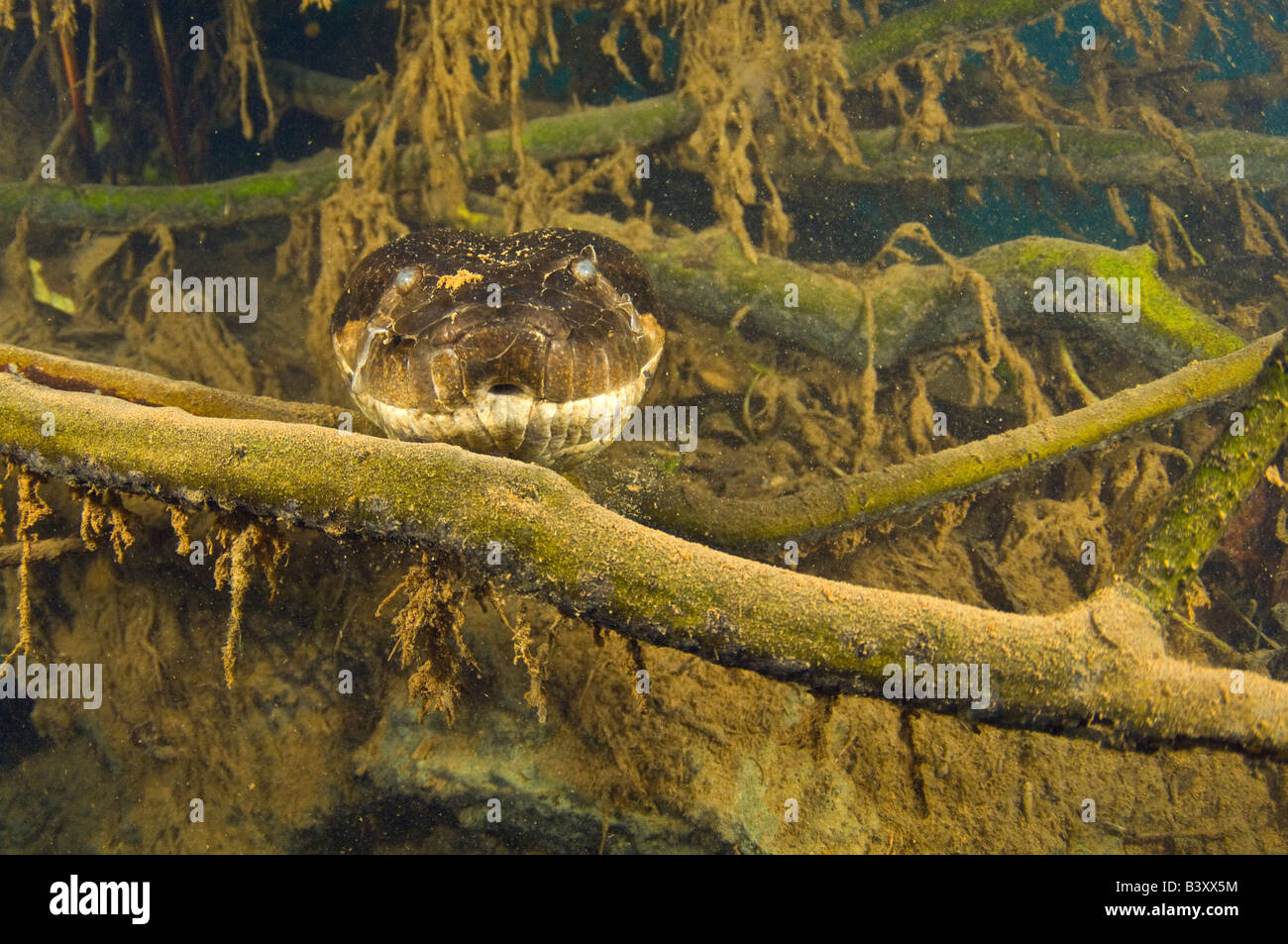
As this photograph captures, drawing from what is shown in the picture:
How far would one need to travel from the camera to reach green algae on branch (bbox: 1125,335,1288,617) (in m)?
1.98

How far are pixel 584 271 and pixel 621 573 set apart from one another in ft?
5.25

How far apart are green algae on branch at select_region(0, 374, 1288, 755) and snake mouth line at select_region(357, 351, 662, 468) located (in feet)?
2.18

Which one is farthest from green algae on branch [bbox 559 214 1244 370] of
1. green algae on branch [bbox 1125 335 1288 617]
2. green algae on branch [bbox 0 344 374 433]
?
green algae on branch [bbox 0 344 374 433]

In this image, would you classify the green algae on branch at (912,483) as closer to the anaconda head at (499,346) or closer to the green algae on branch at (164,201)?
the anaconda head at (499,346)

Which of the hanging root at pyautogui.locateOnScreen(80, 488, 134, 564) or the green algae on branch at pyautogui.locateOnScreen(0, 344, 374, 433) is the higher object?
the green algae on branch at pyautogui.locateOnScreen(0, 344, 374, 433)

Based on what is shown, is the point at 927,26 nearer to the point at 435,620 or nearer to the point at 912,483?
the point at 912,483

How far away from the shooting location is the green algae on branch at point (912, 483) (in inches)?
107

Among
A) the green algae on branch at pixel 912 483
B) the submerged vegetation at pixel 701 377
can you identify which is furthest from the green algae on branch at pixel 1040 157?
the green algae on branch at pixel 912 483

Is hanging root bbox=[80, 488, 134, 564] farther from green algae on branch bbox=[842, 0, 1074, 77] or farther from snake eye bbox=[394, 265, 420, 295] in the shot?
green algae on branch bbox=[842, 0, 1074, 77]

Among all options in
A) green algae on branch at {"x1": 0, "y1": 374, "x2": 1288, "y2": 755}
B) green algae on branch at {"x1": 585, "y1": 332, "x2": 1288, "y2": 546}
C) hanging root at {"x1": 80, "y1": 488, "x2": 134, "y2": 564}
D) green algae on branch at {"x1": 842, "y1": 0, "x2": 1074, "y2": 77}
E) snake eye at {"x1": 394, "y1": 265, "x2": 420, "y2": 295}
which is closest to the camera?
green algae on branch at {"x1": 0, "y1": 374, "x2": 1288, "y2": 755}

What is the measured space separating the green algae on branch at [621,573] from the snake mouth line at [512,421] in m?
0.67

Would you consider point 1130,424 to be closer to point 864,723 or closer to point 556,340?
point 864,723

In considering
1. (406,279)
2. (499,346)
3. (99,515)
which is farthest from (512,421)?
(99,515)
